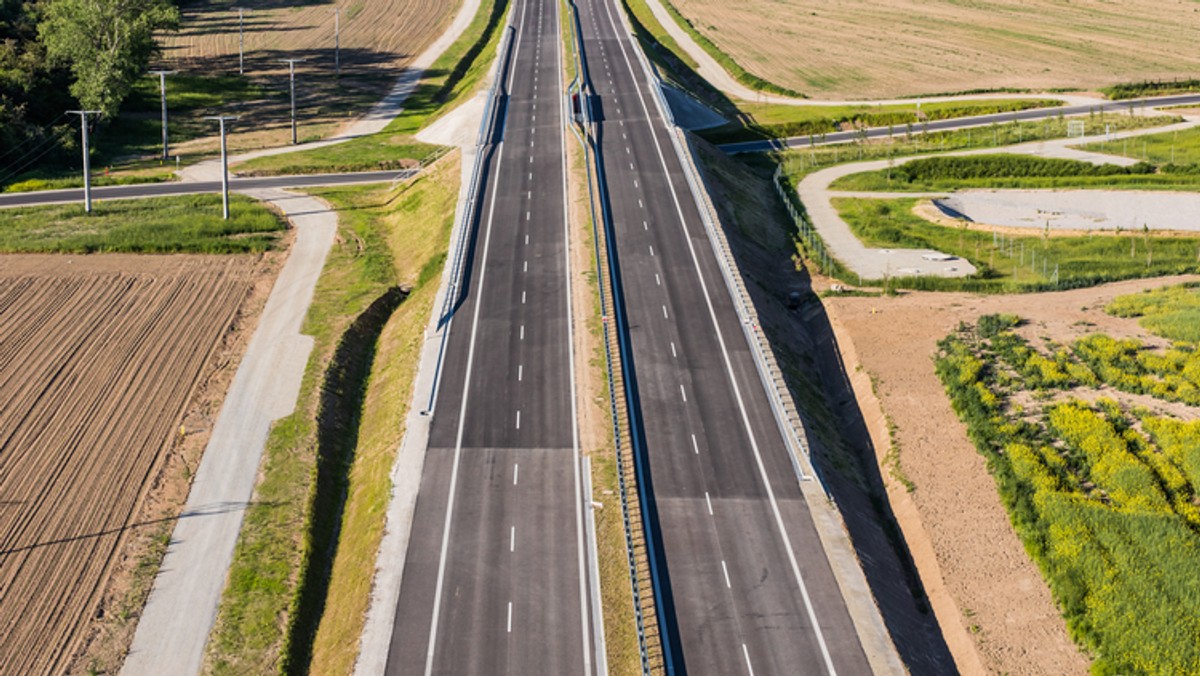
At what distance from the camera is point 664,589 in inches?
1521

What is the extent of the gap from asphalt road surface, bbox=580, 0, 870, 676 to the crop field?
70.0ft

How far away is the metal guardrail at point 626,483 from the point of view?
3588 centimetres

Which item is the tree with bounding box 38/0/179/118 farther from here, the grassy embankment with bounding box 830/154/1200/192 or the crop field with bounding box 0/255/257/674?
the grassy embankment with bounding box 830/154/1200/192

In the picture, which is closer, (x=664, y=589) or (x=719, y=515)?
(x=664, y=589)

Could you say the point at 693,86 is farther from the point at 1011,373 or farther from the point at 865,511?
the point at 865,511

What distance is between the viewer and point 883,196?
300 ft

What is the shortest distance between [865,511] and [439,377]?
69.0ft

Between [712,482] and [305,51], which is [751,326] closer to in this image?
[712,482]

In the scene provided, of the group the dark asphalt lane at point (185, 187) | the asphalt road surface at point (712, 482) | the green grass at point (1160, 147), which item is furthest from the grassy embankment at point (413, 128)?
the green grass at point (1160, 147)

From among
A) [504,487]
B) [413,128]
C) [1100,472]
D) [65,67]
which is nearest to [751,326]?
[1100,472]

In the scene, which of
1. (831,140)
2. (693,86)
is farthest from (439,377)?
(693,86)

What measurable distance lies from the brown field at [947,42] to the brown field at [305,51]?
42105mm

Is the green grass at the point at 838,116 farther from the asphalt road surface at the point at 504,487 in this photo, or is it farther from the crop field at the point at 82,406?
the crop field at the point at 82,406

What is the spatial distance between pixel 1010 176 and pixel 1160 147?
61.6 ft
